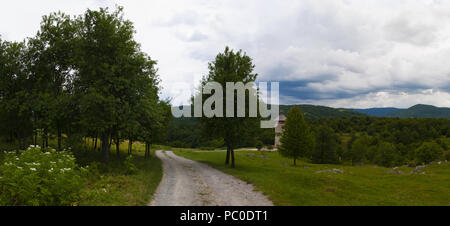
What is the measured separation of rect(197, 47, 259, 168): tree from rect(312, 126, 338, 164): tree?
46803 millimetres

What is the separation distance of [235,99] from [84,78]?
638 inches

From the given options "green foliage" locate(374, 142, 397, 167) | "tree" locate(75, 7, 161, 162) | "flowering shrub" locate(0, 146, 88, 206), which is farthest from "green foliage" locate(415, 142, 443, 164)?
"flowering shrub" locate(0, 146, 88, 206)

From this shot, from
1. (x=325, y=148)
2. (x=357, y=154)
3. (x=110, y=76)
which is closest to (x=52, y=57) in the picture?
(x=110, y=76)

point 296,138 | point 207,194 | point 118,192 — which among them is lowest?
point 207,194

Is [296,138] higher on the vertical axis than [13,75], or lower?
lower

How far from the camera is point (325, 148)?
229 feet

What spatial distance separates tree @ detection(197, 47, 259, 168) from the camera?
2884cm

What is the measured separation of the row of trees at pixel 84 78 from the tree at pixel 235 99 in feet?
25.4

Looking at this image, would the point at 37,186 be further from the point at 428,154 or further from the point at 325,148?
the point at 428,154

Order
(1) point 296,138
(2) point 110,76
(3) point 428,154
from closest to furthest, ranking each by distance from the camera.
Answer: (2) point 110,76 < (1) point 296,138 < (3) point 428,154

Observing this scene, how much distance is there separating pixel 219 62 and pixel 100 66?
48.5ft
